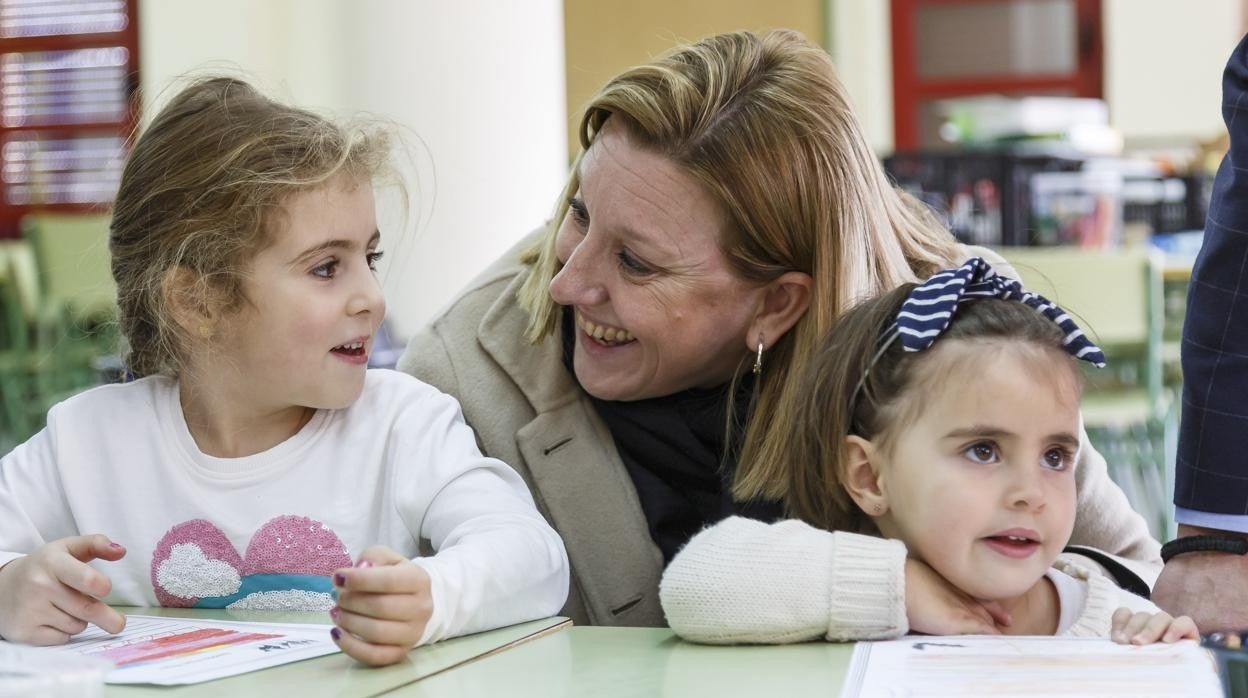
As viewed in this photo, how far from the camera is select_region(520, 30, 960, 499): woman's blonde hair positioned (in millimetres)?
1438

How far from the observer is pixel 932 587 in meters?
1.08

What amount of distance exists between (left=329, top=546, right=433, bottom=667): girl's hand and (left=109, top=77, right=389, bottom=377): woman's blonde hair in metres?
0.45

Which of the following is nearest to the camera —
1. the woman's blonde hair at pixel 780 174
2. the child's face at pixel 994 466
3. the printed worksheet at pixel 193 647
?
the printed worksheet at pixel 193 647

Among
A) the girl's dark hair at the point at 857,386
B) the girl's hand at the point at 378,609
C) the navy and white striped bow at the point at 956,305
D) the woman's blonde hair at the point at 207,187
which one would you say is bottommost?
the girl's hand at the point at 378,609

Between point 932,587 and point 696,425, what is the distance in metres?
0.48

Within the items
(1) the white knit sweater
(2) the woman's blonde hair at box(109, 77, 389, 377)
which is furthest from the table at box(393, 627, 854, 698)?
(2) the woman's blonde hair at box(109, 77, 389, 377)

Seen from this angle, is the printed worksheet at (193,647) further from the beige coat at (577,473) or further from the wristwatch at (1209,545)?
the wristwatch at (1209,545)

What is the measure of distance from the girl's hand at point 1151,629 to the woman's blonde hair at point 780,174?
459 millimetres

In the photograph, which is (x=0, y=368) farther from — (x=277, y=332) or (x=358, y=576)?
(x=358, y=576)

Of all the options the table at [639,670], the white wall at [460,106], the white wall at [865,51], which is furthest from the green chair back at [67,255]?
the table at [639,670]

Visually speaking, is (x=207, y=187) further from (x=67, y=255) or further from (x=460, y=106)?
(x=67, y=255)

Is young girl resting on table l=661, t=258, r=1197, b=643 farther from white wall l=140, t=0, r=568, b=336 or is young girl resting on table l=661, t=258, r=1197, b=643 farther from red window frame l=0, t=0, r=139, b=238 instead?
red window frame l=0, t=0, r=139, b=238

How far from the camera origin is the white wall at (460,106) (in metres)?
3.71

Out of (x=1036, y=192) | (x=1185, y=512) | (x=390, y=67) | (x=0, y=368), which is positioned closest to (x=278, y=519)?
(x=1185, y=512)
